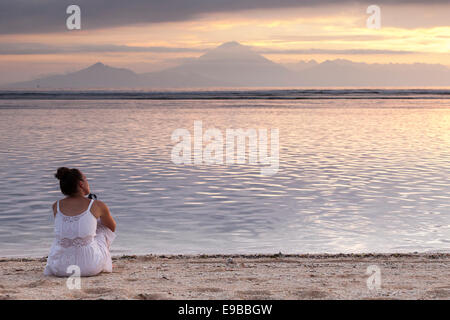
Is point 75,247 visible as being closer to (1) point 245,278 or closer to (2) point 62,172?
(2) point 62,172

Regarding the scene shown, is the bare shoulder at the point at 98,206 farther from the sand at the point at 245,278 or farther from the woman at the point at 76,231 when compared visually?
the sand at the point at 245,278

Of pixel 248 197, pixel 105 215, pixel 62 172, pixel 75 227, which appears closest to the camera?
pixel 62 172

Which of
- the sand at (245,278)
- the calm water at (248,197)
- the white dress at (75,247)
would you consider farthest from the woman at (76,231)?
the calm water at (248,197)

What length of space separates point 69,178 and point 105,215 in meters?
0.63

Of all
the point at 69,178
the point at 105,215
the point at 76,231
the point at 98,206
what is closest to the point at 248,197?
the point at 105,215

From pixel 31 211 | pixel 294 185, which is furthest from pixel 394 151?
pixel 31 211

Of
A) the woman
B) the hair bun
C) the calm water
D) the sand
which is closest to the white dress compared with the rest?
the woman

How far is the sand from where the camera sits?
6070 mm

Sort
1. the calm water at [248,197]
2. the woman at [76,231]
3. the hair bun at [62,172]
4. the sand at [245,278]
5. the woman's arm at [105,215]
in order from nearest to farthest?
the sand at [245,278]
the hair bun at [62,172]
the woman at [76,231]
the woman's arm at [105,215]
the calm water at [248,197]

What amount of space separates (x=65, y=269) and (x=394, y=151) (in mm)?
15468

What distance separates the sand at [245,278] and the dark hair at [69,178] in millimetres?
1023

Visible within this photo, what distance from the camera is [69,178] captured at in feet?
21.8

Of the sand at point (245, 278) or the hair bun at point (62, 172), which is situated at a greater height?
the hair bun at point (62, 172)

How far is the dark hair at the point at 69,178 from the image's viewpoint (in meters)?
6.61
